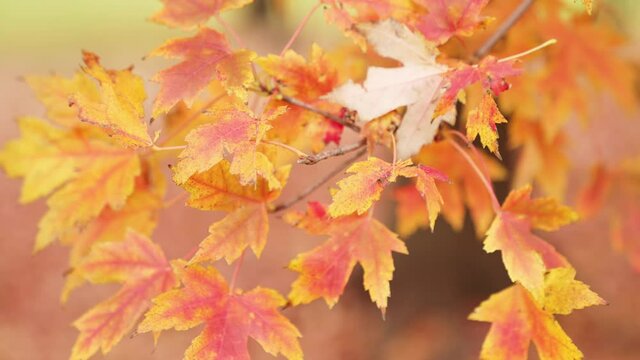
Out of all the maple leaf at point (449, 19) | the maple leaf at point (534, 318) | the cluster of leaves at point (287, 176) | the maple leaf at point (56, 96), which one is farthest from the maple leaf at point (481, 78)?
the maple leaf at point (56, 96)

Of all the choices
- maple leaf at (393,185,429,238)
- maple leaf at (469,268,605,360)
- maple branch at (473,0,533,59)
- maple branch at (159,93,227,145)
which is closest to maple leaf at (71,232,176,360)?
maple branch at (159,93,227,145)

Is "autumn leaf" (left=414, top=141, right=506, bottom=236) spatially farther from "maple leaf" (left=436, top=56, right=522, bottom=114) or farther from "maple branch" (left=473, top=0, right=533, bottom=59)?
"maple leaf" (left=436, top=56, right=522, bottom=114)

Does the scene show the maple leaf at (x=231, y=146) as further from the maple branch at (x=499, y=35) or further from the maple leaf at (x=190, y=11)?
the maple branch at (x=499, y=35)

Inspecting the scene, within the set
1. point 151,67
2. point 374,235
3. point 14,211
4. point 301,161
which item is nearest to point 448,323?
point 374,235

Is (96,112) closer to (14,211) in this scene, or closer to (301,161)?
(301,161)

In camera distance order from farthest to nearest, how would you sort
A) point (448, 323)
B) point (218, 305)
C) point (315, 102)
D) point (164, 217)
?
point (164, 217)
point (448, 323)
point (315, 102)
point (218, 305)

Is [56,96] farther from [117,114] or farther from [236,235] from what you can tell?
[236,235]
